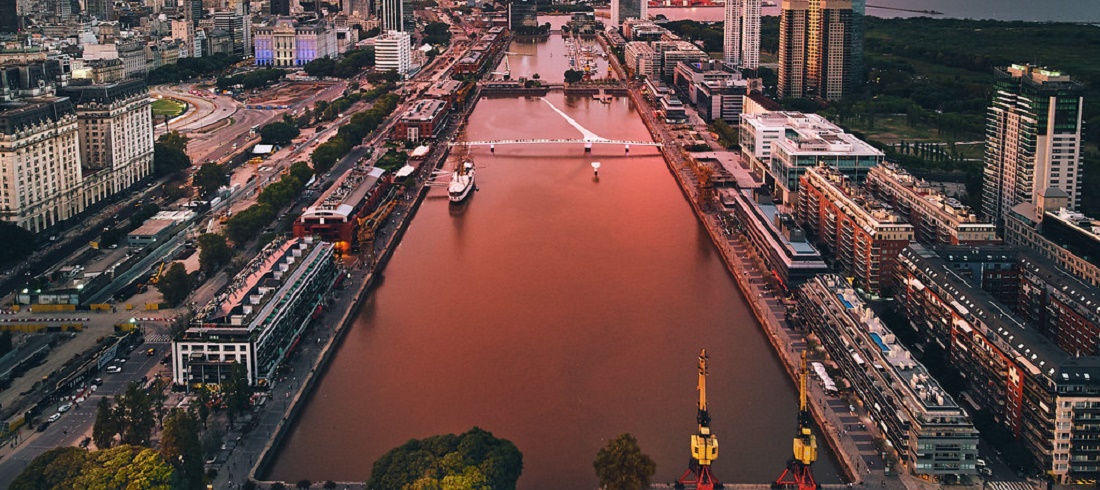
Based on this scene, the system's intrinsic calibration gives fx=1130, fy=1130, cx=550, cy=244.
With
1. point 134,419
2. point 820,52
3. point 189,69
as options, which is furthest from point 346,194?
point 189,69

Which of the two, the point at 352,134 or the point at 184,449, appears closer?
the point at 184,449

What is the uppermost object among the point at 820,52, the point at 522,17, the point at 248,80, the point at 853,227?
the point at 522,17

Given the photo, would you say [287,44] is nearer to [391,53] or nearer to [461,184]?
[391,53]

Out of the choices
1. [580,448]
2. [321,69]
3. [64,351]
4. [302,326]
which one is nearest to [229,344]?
[302,326]

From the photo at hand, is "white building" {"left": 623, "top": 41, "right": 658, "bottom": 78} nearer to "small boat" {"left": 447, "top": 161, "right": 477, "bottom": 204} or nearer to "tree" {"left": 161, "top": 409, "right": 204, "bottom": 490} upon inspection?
"small boat" {"left": 447, "top": 161, "right": 477, "bottom": 204}

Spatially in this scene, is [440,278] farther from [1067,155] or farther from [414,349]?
[1067,155]

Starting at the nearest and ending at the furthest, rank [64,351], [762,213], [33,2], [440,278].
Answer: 1. [64,351]
2. [440,278]
3. [762,213]
4. [33,2]
